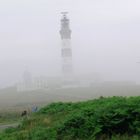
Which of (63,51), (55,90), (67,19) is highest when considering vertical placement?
(67,19)

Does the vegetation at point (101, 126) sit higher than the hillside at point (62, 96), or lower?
higher

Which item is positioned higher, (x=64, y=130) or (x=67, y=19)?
(x=67, y=19)

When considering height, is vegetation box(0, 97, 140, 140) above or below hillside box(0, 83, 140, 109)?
above

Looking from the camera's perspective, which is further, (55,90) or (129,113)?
(55,90)

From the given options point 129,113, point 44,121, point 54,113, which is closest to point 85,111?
point 129,113

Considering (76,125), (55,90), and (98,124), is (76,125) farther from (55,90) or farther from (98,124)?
(55,90)

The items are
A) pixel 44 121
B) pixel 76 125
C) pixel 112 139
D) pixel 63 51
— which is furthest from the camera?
pixel 63 51

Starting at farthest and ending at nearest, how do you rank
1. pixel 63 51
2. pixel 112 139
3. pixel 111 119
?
pixel 63 51 < pixel 111 119 < pixel 112 139

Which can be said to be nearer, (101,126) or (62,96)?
(101,126)

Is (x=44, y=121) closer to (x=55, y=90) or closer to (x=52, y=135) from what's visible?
(x=52, y=135)

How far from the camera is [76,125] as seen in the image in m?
18.1

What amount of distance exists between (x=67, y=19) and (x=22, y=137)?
15861 centimetres

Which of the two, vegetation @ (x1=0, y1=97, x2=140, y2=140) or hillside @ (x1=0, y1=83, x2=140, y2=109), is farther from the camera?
hillside @ (x1=0, y1=83, x2=140, y2=109)

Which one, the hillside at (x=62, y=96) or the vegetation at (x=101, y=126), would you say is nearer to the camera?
the vegetation at (x=101, y=126)
